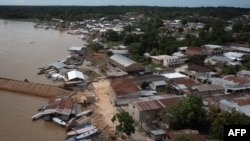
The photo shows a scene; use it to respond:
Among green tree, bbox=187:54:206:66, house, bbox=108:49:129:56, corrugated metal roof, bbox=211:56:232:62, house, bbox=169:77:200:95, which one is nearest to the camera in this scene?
house, bbox=169:77:200:95

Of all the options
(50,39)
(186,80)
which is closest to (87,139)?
(186,80)

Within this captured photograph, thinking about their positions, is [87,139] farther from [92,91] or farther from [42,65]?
[42,65]

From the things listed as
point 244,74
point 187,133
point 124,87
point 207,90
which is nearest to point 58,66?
point 124,87

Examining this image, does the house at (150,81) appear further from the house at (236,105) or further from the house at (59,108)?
the house at (59,108)

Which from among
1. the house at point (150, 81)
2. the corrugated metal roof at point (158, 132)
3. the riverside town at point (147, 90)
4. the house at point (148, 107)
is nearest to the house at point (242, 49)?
the riverside town at point (147, 90)

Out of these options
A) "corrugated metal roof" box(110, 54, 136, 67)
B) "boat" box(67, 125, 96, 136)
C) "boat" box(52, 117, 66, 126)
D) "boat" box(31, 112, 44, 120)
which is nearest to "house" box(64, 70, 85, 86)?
"corrugated metal roof" box(110, 54, 136, 67)

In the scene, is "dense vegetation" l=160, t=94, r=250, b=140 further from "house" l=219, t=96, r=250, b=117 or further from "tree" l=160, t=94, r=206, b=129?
"house" l=219, t=96, r=250, b=117
